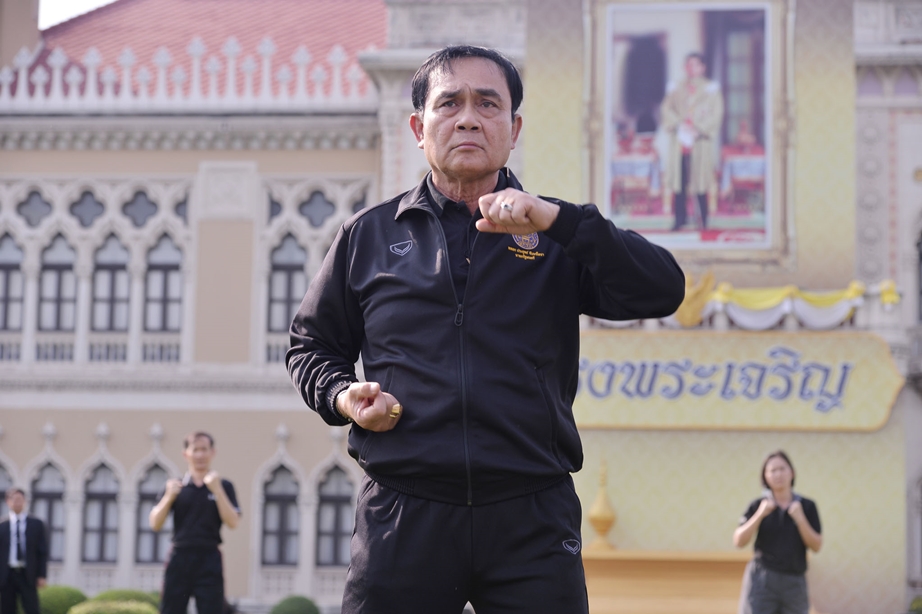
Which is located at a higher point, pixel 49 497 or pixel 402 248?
pixel 402 248

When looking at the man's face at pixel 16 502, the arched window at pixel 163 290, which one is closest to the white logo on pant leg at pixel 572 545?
the man's face at pixel 16 502

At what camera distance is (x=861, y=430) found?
1683cm

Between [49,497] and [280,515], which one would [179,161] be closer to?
[49,497]

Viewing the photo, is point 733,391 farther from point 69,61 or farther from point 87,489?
point 69,61

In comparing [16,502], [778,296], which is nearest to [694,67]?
[778,296]

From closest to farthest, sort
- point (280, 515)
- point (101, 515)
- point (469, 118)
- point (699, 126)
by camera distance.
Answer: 1. point (469, 118)
2. point (699, 126)
3. point (280, 515)
4. point (101, 515)

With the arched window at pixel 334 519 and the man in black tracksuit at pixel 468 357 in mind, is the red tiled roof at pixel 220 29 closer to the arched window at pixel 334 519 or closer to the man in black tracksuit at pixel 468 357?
the arched window at pixel 334 519

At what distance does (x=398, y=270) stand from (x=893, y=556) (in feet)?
51.1

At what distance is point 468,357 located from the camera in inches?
104

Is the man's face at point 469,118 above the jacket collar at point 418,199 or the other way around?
Answer: above

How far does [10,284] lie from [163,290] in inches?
97.5

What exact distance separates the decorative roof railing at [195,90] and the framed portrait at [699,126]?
4022 mm

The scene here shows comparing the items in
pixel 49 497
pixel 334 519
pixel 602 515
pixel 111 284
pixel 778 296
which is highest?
pixel 111 284

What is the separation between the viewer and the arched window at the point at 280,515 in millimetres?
19344
